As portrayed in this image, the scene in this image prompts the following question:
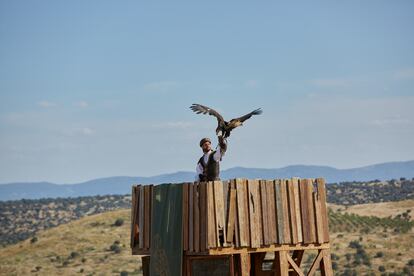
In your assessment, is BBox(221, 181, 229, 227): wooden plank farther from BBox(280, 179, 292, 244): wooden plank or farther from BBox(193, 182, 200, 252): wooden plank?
BBox(280, 179, 292, 244): wooden plank

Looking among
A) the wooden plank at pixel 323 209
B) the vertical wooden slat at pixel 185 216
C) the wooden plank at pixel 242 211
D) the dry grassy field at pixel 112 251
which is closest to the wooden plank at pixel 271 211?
the wooden plank at pixel 242 211

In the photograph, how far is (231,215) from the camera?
19.3 metres

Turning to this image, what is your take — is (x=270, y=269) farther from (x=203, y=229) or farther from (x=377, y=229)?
(x=377, y=229)

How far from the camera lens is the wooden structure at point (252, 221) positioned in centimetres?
1919

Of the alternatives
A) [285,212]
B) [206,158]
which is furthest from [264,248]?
[206,158]

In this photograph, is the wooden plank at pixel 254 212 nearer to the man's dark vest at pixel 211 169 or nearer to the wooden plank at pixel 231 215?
the wooden plank at pixel 231 215

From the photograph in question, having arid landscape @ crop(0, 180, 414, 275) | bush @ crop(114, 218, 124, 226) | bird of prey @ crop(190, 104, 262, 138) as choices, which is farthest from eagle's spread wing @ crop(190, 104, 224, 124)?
bush @ crop(114, 218, 124, 226)

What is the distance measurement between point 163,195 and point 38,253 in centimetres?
5479

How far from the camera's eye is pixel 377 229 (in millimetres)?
74500

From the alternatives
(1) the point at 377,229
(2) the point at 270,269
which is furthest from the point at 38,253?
(2) the point at 270,269

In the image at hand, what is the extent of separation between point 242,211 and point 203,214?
80 cm

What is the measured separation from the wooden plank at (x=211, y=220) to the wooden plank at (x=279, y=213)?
4.92 feet

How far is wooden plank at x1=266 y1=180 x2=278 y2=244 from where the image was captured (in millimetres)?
19750

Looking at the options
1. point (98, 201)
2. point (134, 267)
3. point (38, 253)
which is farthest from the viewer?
point (98, 201)
